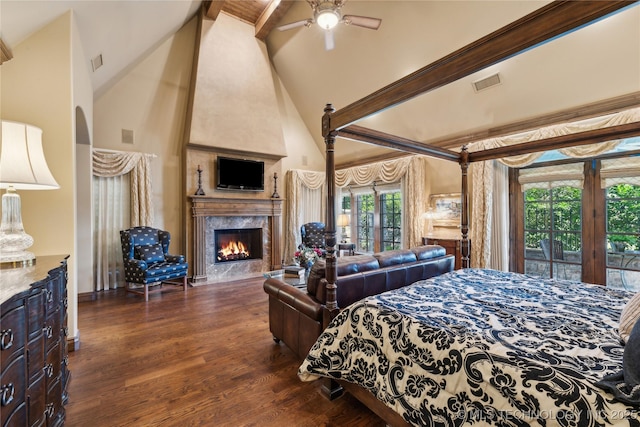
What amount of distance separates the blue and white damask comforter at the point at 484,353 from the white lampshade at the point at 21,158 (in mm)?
2101

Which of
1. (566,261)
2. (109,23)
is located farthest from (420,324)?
(109,23)

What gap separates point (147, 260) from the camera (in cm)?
432

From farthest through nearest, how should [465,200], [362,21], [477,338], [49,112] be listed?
[362,21]
[465,200]
[49,112]
[477,338]

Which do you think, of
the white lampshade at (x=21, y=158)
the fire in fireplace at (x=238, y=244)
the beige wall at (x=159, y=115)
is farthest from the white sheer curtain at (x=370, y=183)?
the white lampshade at (x=21, y=158)

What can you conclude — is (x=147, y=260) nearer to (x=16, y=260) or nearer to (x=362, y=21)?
(x=16, y=260)

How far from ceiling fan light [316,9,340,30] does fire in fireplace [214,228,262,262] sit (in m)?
4.06

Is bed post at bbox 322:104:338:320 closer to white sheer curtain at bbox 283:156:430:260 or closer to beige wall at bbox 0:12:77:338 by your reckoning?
beige wall at bbox 0:12:77:338

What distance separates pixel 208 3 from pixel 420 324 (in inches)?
232

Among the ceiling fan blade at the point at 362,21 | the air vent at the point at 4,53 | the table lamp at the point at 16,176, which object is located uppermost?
the ceiling fan blade at the point at 362,21

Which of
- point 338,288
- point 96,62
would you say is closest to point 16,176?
point 338,288

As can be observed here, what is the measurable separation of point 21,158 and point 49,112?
38.0 inches

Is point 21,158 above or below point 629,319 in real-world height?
above

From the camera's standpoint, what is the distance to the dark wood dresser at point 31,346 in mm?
1009

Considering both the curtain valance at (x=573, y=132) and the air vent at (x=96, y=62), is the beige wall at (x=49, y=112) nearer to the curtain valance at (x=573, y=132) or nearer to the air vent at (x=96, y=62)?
the air vent at (x=96, y=62)
